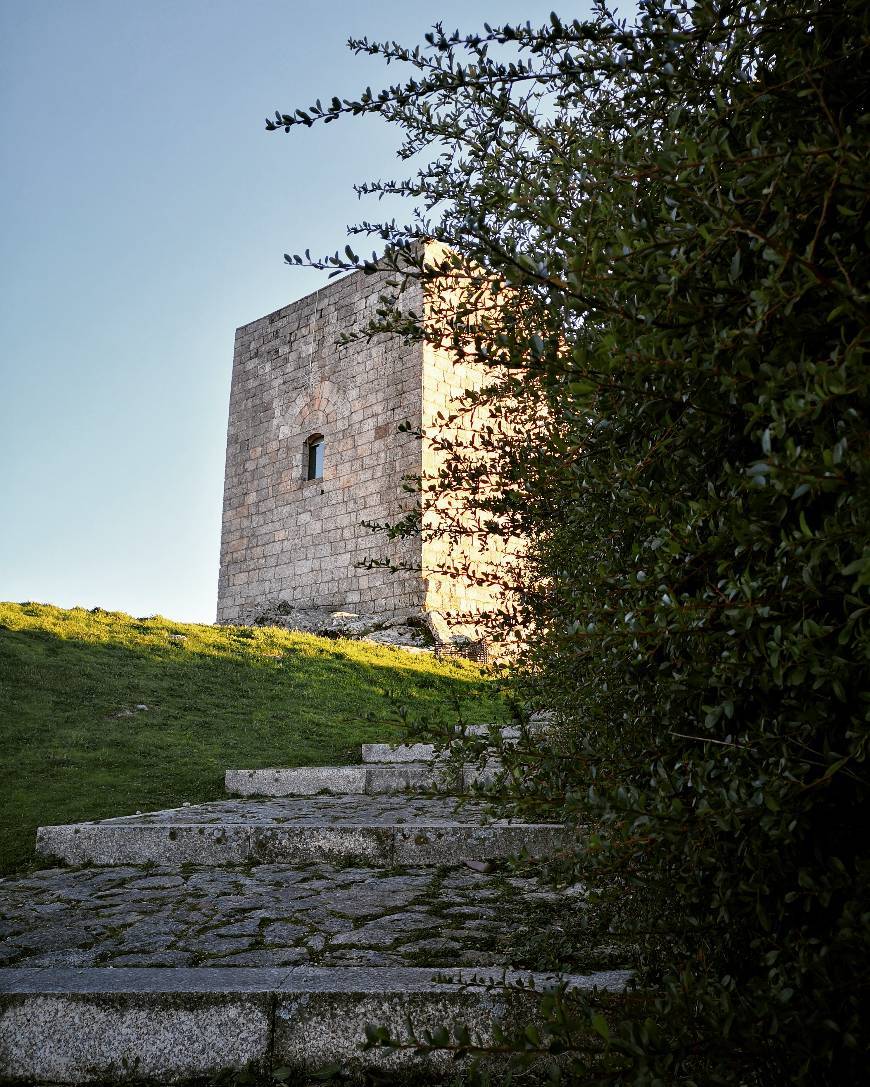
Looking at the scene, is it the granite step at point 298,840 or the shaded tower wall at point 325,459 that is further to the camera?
the shaded tower wall at point 325,459

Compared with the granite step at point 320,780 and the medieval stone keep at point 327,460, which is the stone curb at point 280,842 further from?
the medieval stone keep at point 327,460

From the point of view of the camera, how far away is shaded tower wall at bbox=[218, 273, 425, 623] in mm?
13172

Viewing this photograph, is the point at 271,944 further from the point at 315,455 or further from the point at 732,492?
the point at 315,455

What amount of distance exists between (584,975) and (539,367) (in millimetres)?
→ 1432

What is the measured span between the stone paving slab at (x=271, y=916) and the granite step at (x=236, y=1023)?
0.26 meters

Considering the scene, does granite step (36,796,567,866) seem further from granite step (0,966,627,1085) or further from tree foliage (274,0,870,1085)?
tree foliage (274,0,870,1085)

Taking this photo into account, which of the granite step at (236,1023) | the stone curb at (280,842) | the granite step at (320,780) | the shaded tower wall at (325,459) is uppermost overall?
the shaded tower wall at (325,459)

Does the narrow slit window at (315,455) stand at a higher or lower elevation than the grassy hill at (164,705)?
higher

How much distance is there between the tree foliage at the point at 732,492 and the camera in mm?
923

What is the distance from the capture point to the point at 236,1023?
185 centimetres

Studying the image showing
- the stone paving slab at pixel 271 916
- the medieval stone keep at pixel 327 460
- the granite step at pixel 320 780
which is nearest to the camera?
the stone paving slab at pixel 271 916

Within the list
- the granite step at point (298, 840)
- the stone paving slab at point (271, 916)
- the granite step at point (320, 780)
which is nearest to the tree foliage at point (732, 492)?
the stone paving slab at point (271, 916)

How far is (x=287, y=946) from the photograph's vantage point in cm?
234

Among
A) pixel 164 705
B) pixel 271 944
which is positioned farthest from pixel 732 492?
pixel 164 705
